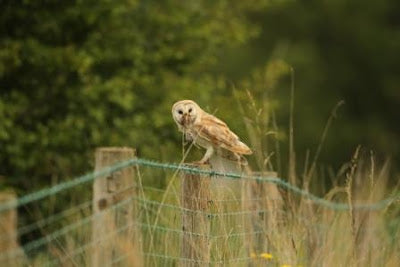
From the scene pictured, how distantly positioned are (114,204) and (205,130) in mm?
1022

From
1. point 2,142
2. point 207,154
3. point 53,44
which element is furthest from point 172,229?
point 53,44

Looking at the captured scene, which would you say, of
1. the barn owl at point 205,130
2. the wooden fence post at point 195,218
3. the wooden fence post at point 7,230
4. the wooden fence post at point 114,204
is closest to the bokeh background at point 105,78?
the wooden fence post at point 114,204

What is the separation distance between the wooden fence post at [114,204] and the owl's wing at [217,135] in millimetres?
632

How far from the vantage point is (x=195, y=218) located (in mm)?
7805

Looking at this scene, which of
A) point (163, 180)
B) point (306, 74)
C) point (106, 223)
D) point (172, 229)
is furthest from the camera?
point (306, 74)

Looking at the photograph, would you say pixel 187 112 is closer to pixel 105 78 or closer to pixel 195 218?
pixel 195 218

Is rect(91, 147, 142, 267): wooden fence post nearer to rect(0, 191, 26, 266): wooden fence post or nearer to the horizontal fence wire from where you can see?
the horizontal fence wire

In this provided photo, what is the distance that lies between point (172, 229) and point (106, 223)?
0.71m

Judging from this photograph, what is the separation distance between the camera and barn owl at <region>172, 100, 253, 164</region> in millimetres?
8266

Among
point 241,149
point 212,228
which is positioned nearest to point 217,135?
point 241,149

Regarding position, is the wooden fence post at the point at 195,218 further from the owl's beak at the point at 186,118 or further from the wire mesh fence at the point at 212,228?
the owl's beak at the point at 186,118

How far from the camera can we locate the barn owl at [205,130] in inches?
325

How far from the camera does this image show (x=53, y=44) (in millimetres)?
13445

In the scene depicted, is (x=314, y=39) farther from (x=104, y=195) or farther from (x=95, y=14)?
(x=104, y=195)
